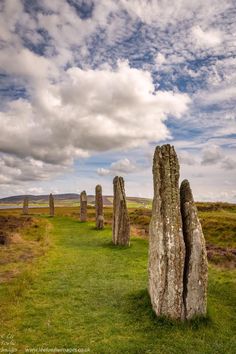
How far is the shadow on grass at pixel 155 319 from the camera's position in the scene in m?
10.6

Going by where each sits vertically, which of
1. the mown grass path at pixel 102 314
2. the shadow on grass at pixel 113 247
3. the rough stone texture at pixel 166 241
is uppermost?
the rough stone texture at pixel 166 241

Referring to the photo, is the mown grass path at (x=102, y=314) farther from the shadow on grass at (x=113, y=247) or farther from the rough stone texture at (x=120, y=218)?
the rough stone texture at (x=120, y=218)

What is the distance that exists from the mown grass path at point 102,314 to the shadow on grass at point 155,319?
0.11 ft

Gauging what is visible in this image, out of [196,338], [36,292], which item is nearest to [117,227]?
[36,292]

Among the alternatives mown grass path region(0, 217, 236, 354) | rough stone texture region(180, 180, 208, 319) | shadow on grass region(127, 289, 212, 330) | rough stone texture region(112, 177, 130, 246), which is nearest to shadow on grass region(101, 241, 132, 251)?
rough stone texture region(112, 177, 130, 246)

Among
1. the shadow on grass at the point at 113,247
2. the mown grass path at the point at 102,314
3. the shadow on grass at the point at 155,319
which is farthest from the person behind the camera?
the shadow on grass at the point at 113,247

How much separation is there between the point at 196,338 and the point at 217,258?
12.3 metres

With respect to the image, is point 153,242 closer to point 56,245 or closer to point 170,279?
point 170,279

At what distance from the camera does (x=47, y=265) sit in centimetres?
1927

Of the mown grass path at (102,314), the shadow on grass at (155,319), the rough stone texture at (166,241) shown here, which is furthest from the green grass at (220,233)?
the rough stone texture at (166,241)

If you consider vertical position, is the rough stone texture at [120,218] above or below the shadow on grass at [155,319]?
above

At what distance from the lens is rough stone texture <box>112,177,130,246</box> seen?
83.0 feet

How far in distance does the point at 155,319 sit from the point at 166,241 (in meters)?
2.68

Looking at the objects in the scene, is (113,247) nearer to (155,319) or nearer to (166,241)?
(155,319)
